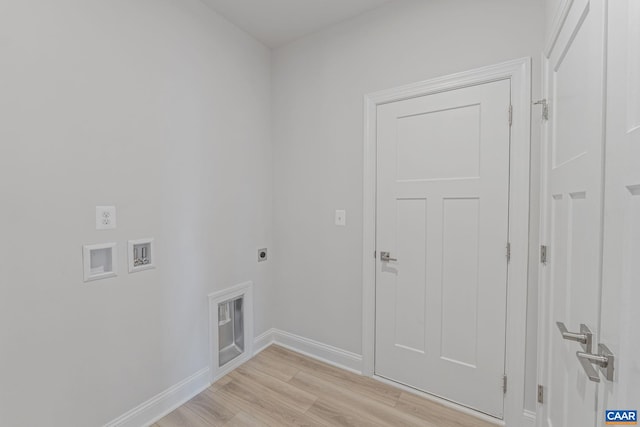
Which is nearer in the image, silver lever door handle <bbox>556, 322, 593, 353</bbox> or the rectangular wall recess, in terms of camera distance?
silver lever door handle <bbox>556, 322, 593, 353</bbox>

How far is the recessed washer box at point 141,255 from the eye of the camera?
154 cm

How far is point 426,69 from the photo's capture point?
5.85 ft

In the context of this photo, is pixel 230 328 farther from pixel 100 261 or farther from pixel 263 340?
pixel 100 261

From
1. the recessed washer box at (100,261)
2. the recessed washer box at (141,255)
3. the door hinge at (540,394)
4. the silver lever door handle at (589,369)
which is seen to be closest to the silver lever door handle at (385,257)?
the door hinge at (540,394)

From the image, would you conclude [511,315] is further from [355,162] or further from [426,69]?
[426,69]

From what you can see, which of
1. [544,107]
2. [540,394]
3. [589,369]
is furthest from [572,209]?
[540,394]

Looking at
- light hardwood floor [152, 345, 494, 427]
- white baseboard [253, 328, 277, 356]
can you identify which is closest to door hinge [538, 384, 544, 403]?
light hardwood floor [152, 345, 494, 427]

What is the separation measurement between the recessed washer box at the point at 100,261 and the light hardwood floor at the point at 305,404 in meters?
1.01

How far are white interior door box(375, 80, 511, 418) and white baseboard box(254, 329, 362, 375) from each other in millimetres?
219

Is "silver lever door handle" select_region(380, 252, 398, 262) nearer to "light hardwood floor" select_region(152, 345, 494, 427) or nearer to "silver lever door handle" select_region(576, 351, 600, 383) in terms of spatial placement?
"light hardwood floor" select_region(152, 345, 494, 427)

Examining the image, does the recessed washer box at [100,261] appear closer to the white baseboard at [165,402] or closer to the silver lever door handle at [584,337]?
the white baseboard at [165,402]

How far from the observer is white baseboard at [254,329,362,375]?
212 centimetres

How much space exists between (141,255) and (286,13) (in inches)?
81.1

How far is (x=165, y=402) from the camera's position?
66.5 inches
